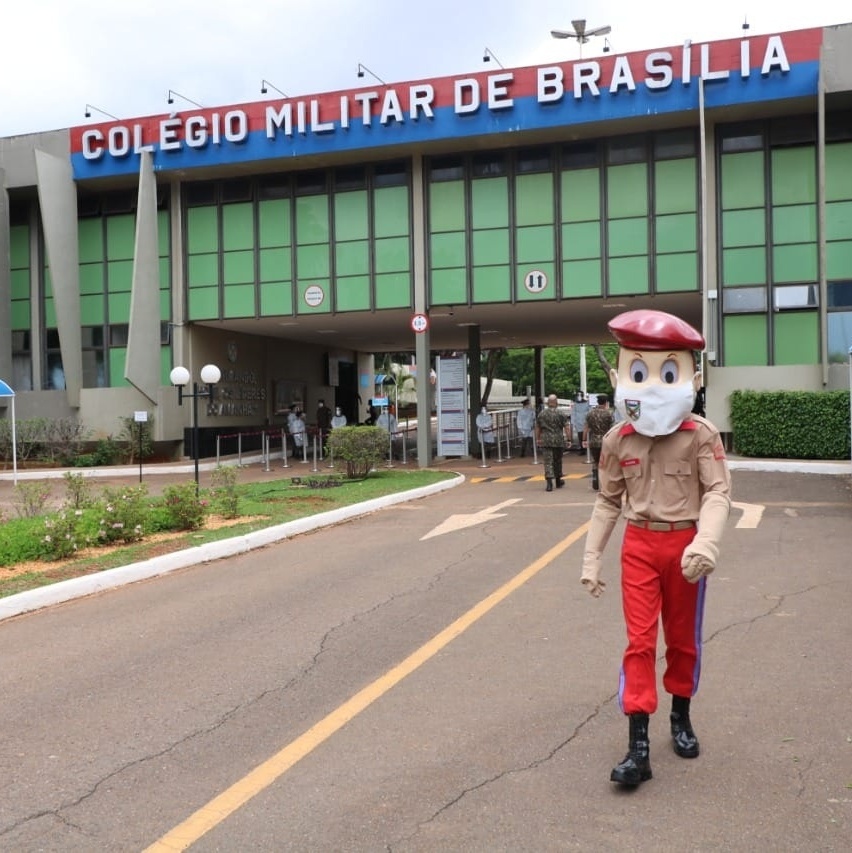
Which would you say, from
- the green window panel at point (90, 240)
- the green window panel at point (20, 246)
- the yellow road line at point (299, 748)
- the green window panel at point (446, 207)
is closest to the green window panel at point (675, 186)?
the green window panel at point (446, 207)

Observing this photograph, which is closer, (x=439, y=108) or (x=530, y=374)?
(x=439, y=108)

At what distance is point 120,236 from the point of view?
84.7 ft

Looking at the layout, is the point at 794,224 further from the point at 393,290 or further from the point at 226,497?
the point at 226,497

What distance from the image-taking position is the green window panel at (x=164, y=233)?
82.1ft

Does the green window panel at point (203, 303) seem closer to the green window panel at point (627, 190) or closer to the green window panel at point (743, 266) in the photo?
the green window panel at point (627, 190)

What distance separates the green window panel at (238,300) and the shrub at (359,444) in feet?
24.7

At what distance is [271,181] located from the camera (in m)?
24.4

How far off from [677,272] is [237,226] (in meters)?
11.5

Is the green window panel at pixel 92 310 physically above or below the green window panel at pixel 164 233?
below

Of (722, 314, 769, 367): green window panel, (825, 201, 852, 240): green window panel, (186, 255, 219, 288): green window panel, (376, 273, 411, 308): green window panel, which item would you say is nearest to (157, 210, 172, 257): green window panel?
(186, 255, 219, 288): green window panel

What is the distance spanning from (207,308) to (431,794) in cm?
2233

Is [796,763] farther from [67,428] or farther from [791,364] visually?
[67,428]

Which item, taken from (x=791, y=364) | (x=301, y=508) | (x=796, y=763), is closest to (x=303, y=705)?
(x=796, y=763)

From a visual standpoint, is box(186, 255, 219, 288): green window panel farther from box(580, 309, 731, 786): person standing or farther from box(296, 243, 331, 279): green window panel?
box(580, 309, 731, 786): person standing
